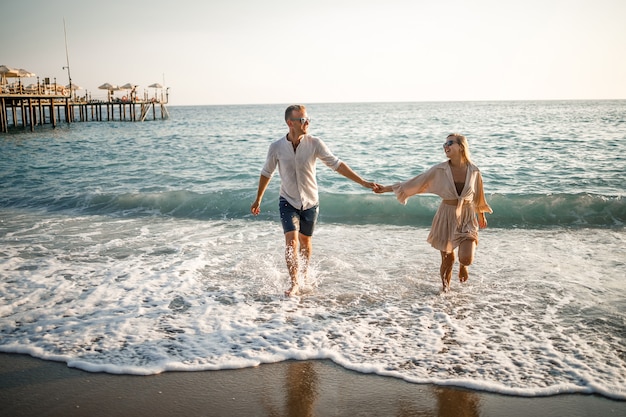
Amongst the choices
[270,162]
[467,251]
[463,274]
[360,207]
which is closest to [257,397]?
[270,162]

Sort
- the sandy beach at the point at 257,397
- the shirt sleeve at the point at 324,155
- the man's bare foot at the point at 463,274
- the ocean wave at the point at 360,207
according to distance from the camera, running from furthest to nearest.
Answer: the ocean wave at the point at 360,207, the man's bare foot at the point at 463,274, the shirt sleeve at the point at 324,155, the sandy beach at the point at 257,397

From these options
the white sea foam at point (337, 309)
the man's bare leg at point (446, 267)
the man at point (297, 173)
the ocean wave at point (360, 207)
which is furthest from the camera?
the ocean wave at point (360, 207)

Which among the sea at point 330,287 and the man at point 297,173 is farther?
the man at point 297,173

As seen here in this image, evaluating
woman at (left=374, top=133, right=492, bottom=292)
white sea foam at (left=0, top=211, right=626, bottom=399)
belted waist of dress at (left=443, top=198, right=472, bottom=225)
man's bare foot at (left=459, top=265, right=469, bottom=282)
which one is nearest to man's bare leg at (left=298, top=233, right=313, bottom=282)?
white sea foam at (left=0, top=211, right=626, bottom=399)

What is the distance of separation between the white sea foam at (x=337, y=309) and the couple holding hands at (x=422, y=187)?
0.71m

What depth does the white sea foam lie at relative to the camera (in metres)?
3.79

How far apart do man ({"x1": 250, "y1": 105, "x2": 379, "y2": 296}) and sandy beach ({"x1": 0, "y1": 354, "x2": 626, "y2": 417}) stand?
1782mm

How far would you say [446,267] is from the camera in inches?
209

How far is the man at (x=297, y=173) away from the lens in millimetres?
4910

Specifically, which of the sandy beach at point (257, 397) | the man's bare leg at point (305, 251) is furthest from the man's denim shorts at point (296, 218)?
the sandy beach at point (257, 397)

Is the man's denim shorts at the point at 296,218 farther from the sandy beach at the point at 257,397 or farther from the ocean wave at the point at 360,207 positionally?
the ocean wave at the point at 360,207

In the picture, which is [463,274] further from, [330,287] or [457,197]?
[330,287]

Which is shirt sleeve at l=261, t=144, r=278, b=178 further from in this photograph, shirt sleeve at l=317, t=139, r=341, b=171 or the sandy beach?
the sandy beach

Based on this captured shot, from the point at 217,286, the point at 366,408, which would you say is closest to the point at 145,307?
the point at 217,286
